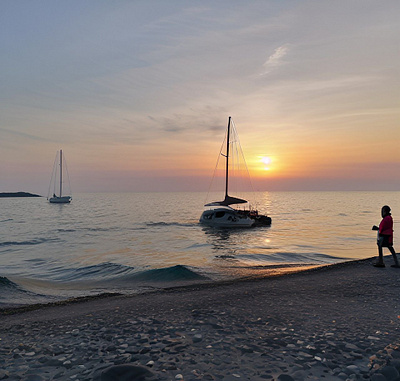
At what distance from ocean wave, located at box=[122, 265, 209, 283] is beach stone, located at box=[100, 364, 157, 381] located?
1105 cm

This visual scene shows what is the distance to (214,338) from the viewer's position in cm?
528

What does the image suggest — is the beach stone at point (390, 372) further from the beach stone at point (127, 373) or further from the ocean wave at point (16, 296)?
the ocean wave at point (16, 296)

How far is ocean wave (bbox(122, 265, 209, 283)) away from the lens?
15336 millimetres

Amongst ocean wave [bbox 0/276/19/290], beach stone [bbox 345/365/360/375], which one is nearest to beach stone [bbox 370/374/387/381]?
→ beach stone [bbox 345/365/360/375]

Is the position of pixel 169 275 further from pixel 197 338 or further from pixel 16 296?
pixel 197 338

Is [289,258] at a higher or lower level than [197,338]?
lower

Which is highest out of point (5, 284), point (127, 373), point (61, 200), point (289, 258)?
point (127, 373)

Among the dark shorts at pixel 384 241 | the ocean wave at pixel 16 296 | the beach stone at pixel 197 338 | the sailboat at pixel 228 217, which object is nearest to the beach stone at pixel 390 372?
the beach stone at pixel 197 338

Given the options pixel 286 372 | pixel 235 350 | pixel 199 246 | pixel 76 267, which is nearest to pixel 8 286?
pixel 76 267

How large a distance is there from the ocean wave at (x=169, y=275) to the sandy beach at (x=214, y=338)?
6.82 meters

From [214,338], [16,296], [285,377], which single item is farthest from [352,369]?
[16,296]

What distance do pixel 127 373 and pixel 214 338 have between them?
1692mm

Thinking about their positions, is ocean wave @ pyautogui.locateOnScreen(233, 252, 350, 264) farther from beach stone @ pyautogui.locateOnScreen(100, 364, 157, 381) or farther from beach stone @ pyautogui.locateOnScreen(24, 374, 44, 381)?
beach stone @ pyautogui.locateOnScreen(24, 374, 44, 381)

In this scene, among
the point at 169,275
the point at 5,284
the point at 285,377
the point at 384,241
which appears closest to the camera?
the point at 285,377
